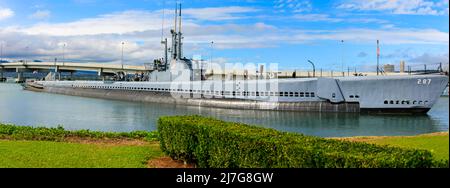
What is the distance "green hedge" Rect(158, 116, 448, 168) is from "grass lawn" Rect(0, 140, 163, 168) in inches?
43.5

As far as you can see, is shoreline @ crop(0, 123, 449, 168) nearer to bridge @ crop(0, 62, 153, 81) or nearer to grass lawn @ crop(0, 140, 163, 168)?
grass lawn @ crop(0, 140, 163, 168)

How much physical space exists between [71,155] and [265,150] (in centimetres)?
615

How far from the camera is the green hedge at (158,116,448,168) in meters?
6.61

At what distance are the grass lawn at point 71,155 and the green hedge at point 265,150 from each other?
110 cm

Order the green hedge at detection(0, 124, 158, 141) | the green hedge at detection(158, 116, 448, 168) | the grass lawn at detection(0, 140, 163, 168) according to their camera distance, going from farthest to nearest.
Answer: the green hedge at detection(0, 124, 158, 141), the grass lawn at detection(0, 140, 163, 168), the green hedge at detection(158, 116, 448, 168)

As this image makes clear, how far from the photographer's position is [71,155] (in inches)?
467

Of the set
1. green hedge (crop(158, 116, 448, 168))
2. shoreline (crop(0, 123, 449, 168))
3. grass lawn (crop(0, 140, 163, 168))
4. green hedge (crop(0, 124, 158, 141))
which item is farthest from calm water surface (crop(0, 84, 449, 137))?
green hedge (crop(158, 116, 448, 168))

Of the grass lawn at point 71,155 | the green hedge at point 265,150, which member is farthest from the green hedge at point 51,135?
the green hedge at point 265,150

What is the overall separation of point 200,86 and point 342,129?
25354mm

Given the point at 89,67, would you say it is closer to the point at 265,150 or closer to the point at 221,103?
the point at 221,103

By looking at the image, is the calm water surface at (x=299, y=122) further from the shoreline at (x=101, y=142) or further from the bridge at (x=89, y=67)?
the bridge at (x=89, y=67)

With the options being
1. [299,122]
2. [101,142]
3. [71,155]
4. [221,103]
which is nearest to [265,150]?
[71,155]

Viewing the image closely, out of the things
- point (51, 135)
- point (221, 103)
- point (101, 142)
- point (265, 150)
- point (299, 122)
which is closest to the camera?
point (265, 150)
